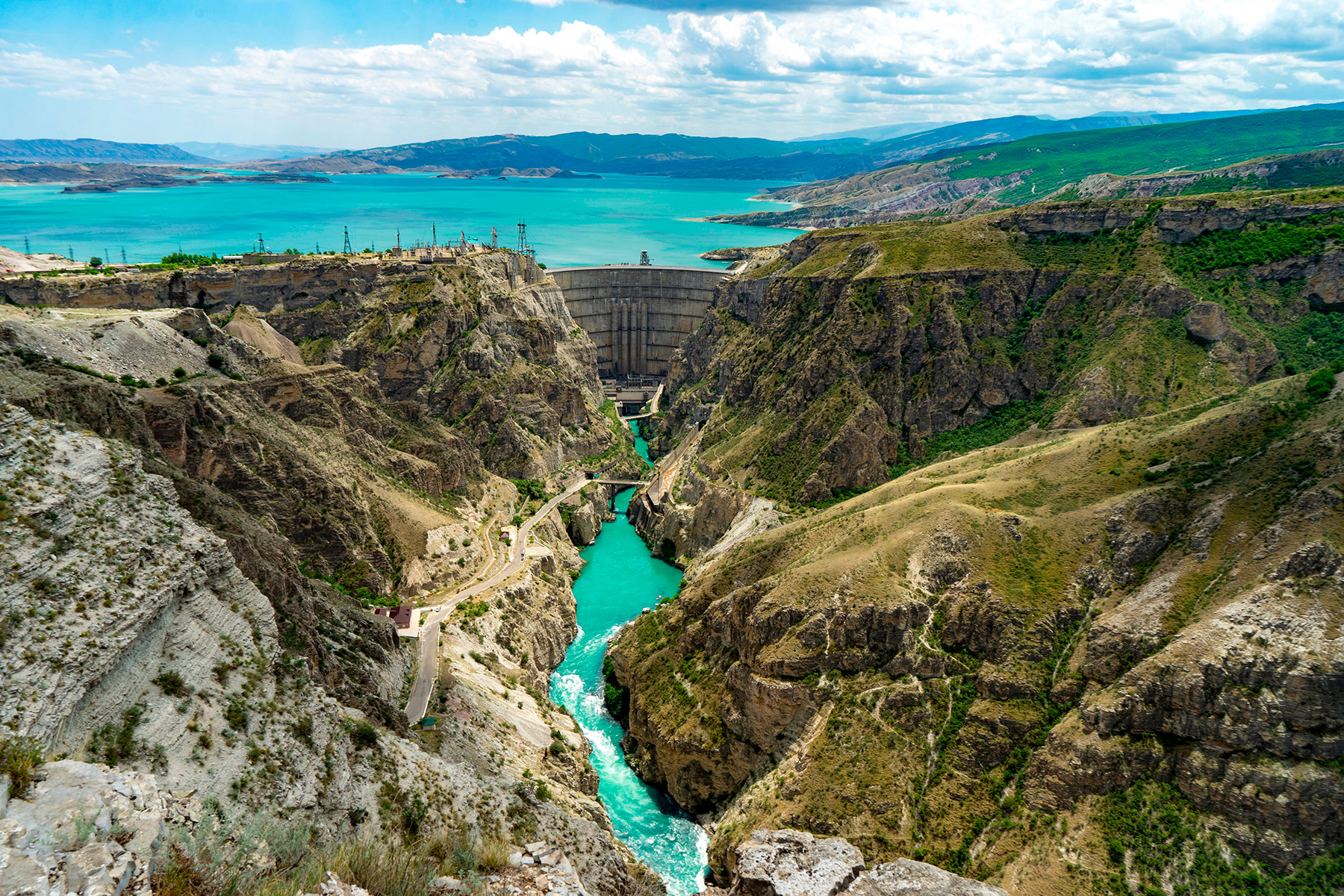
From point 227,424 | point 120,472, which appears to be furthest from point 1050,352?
point 120,472

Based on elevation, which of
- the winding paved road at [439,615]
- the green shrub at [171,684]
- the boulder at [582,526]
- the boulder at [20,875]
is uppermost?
the boulder at [20,875]

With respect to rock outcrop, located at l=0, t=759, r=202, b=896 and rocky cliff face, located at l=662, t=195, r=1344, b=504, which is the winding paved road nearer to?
rocky cliff face, located at l=662, t=195, r=1344, b=504

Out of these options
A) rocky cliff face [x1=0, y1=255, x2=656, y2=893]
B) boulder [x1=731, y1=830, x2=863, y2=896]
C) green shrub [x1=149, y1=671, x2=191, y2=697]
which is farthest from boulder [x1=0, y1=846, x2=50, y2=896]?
boulder [x1=731, y1=830, x2=863, y2=896]

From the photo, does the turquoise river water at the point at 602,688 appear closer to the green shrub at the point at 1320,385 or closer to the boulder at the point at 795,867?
the boulder at the point at 795,867

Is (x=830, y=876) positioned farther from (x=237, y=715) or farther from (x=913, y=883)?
(x=237, y=715)

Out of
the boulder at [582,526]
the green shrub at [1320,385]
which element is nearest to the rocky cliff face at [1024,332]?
the boulder at [582,526]

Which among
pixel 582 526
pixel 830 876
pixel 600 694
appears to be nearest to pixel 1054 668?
pixel 830 876
